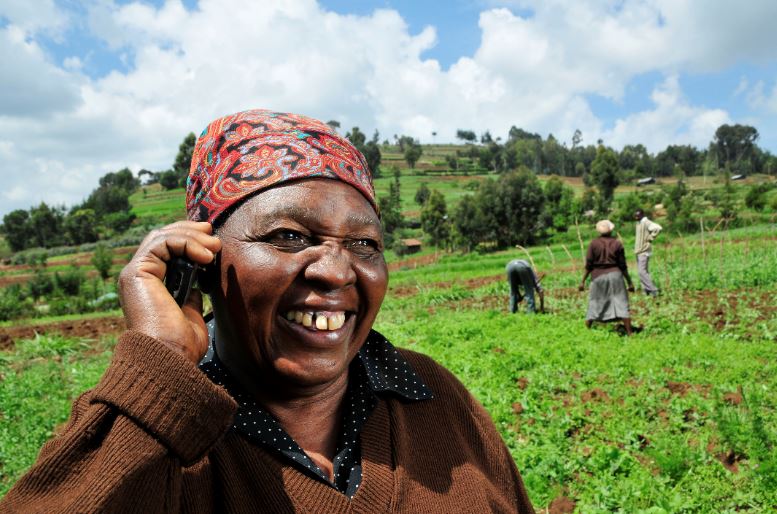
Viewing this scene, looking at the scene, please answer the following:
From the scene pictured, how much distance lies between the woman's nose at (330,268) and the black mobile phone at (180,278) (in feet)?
0.89

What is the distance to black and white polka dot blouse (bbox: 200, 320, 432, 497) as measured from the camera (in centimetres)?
133

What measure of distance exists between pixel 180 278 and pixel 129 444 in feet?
1.30

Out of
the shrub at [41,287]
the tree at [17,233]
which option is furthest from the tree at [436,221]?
the tree at [17,233]

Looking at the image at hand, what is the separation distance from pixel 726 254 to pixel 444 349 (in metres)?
12.2

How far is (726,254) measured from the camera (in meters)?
16.0

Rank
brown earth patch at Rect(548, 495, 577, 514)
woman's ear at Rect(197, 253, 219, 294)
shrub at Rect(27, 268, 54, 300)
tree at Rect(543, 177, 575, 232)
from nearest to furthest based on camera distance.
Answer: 1. woman's ear at Rect(197, 253, 219, 294)
2. brown earth patch at Rect(548, 495, 577, 514)
3. shrub at Rect(27, 268, 54, 300)
4. tree at Rect(543, 177, 575, 232)

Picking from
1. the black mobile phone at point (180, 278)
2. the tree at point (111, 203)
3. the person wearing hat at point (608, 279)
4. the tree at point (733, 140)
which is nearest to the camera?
the black mobile phone at point (180, 278)

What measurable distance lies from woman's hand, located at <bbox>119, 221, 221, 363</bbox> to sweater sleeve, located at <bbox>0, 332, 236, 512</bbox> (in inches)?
2.8

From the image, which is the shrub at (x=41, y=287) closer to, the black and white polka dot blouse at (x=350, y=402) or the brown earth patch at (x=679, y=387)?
the brown earth patch at (x=679, y=387)

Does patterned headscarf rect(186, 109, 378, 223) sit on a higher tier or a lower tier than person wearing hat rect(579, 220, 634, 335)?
higher

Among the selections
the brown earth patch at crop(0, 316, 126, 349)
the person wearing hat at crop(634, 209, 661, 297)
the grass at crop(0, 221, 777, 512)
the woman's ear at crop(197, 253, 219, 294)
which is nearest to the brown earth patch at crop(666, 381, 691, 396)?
the grass at crop(0, 221, 777, 512)

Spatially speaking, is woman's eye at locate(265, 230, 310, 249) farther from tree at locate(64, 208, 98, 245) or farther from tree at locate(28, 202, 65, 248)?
tree at locate(28, 202, 65, 248)

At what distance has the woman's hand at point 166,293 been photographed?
115cm

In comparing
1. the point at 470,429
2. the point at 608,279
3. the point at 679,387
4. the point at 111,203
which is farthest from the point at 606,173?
the point at 111,203
